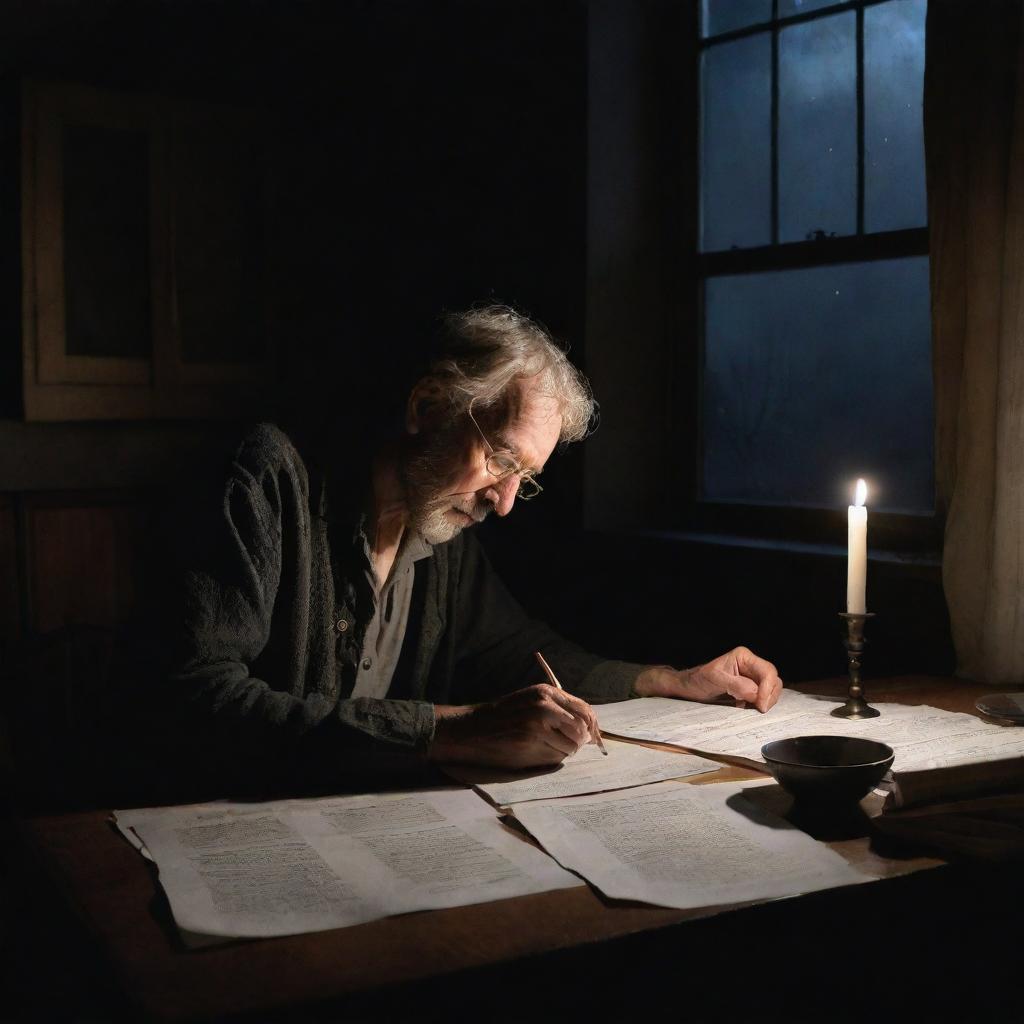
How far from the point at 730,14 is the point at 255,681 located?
2.22 meters

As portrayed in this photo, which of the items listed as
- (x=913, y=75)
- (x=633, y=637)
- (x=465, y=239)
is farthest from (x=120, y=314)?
(x=913, y=75)

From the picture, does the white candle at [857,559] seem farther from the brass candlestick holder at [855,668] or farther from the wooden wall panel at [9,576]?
the wooden wall panel at [9,576]

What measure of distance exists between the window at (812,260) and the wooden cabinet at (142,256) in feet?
4.38

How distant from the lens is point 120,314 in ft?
11.0

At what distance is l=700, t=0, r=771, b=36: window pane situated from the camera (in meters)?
2.93

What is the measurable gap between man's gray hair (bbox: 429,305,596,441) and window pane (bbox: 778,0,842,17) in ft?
4.56

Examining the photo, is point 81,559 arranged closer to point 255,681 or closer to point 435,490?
point 435,490

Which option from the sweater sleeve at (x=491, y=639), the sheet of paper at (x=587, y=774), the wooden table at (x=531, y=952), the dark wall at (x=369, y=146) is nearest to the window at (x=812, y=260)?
the dark wall at (x=369, y=146)

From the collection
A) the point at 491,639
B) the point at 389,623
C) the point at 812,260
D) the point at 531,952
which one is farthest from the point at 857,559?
the point at 812,260

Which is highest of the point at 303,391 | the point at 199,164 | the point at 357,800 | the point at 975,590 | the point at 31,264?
the point at 199,164

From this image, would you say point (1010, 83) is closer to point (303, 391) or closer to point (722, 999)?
point (722, 999)

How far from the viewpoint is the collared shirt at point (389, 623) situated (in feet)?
6.63

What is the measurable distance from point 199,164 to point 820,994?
2.87 meters

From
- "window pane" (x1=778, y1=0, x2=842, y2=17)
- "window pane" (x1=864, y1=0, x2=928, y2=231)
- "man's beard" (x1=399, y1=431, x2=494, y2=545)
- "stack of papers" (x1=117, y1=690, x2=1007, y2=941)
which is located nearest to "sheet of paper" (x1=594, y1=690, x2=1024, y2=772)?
"stack of papers" (x1=117, y1=690, x2=1007, y2=941)
